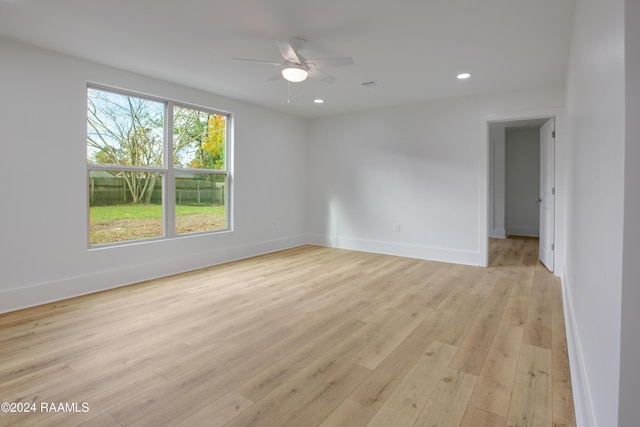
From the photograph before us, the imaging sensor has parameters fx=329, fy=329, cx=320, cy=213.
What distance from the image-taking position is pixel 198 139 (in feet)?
15.9

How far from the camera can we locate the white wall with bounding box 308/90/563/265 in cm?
486

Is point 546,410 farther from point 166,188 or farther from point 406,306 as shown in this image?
point 166,188

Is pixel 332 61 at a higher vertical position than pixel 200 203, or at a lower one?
higher

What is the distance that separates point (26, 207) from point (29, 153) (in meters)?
0.53

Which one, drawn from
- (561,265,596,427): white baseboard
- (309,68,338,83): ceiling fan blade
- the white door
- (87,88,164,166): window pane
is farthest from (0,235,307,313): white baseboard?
the white door

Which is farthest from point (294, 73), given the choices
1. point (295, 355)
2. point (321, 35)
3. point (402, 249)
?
point (402, 249)

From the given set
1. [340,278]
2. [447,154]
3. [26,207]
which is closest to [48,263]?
[26,207]

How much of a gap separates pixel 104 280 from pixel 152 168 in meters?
1.47

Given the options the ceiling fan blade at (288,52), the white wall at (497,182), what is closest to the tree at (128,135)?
the ceiling fan blade at (288,52)

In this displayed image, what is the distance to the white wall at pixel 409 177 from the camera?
16.0ft

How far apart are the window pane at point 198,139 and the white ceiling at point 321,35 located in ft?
1.98

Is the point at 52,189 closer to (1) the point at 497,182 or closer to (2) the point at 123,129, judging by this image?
(2) the point at 123,129

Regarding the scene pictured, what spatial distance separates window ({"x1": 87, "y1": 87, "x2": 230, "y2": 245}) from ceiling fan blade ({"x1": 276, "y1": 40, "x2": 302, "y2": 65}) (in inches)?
89.6

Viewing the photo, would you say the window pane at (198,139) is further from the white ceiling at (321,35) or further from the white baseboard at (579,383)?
the white baseboard at (579,383)
